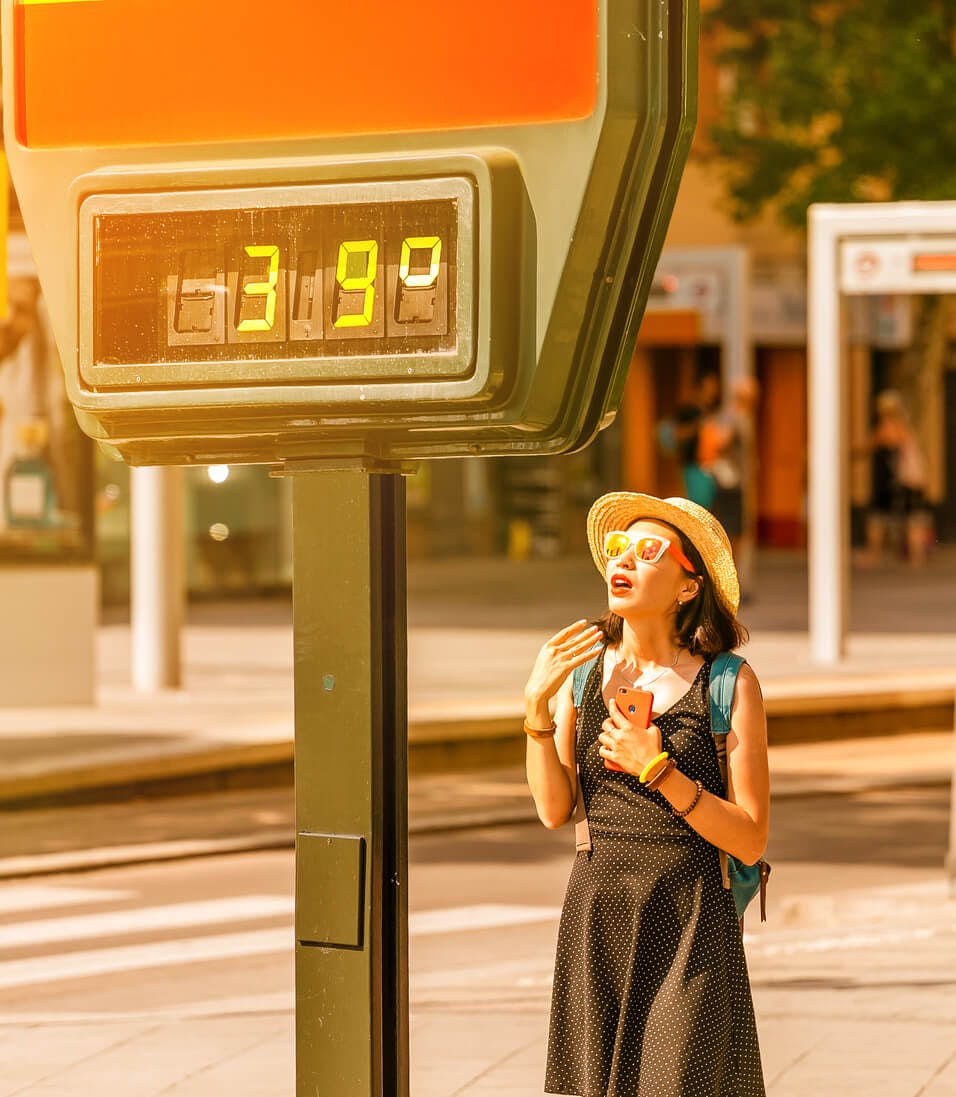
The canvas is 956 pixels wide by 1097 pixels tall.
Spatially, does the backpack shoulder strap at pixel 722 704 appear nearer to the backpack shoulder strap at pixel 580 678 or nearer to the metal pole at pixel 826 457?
the backpack shoulder strap at pixel 580 678

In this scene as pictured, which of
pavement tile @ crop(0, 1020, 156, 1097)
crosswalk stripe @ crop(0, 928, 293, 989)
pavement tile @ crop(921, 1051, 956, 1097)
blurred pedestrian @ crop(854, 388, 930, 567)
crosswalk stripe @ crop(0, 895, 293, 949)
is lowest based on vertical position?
blurred pedestrian @ crop(854, 388, 930, 567)

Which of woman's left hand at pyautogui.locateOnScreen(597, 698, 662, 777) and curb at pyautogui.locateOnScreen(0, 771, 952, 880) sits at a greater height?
woman's left hand at pyautogui.locateOnScreen(597, 698, 662, 777)

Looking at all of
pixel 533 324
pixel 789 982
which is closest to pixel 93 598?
pixel 789 982

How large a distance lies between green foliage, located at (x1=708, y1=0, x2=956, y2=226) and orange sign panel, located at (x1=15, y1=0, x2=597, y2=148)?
25599 millimetres

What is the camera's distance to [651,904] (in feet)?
13.6

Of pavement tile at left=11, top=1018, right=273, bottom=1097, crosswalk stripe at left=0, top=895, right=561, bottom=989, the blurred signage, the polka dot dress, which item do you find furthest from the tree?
the polka dot dress

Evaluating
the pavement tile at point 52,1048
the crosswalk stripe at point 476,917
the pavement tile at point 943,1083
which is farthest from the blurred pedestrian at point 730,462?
the pavement tile at point 943,1083

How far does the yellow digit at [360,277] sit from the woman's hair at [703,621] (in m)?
1.13

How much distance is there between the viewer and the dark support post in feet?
11.1

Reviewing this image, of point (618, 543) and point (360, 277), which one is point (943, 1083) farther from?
point (360, 277)

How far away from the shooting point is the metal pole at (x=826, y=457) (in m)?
16.6

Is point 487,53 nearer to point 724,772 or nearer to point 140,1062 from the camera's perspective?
point 724,772

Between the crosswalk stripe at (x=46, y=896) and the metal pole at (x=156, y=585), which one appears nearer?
the crosswalk stripe at (x=46, y=896)

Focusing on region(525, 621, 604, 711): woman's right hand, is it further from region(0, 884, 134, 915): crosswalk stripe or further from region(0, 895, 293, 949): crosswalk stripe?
region(0, 884, 134, 915): crosswalk stripe
